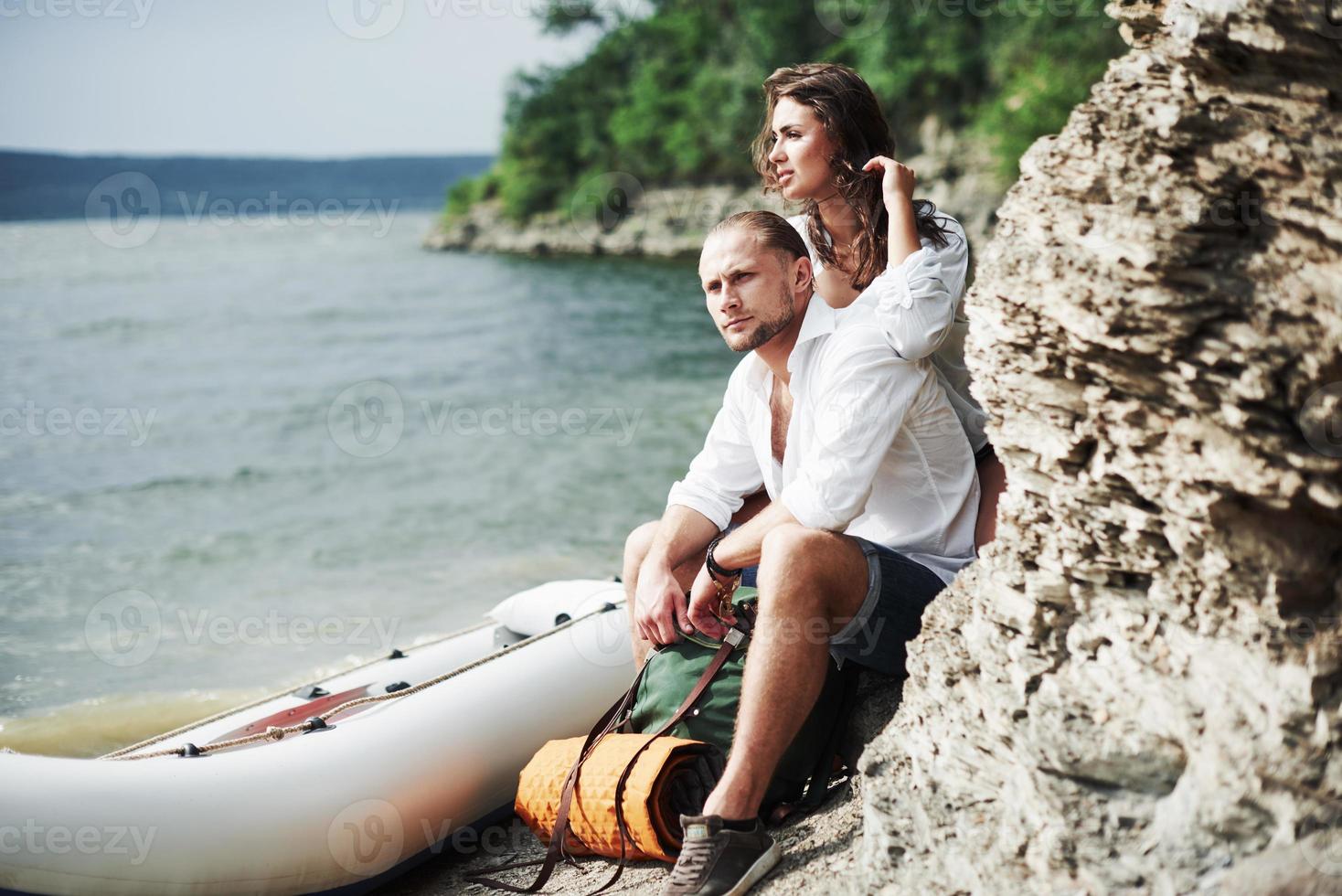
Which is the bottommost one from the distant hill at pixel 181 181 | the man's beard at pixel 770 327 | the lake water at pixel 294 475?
the lake water at pixel 294 475

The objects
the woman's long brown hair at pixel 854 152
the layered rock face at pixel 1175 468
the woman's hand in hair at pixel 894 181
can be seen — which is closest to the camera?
the layered rock face at pixel 1175 468

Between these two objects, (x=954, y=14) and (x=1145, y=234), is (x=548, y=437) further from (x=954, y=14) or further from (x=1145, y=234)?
(x=954, y=14)

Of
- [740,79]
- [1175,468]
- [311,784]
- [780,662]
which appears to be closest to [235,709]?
[311,784]

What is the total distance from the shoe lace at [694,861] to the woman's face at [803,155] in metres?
1.90

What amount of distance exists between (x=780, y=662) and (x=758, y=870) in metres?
0.47

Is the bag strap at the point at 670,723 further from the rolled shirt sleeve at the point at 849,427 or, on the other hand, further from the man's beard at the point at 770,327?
the man's beard at the point at 770,327

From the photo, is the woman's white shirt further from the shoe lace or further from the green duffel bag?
the shoe lace

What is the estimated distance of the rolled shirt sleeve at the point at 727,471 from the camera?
135 inches

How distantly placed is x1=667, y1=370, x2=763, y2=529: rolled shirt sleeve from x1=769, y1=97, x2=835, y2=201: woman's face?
0.60 metres

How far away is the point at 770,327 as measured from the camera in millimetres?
3123

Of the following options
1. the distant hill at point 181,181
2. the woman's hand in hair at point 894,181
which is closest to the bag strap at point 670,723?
the woman's hand in hair at point 894,181

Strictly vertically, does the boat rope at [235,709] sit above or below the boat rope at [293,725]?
below

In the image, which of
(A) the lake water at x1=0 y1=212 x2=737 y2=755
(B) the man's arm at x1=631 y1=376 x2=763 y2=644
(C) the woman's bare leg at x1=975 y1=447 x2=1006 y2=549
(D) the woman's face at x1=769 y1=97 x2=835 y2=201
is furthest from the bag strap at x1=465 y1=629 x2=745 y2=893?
(A) the lake water at x1=0 y1=212 x2=737 y2=755

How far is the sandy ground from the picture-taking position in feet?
8.53
